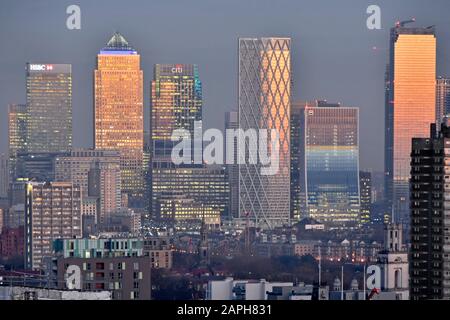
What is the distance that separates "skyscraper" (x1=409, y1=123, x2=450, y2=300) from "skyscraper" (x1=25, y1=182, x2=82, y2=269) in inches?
536

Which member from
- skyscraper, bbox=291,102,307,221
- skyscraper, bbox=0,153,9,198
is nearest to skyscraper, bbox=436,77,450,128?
skyscraper, bbox=291,102,307,221

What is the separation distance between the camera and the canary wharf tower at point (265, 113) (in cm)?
5473

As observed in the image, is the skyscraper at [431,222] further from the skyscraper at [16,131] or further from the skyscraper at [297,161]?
the skyscraper at [297,161]

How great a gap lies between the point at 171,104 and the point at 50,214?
57.5 feet

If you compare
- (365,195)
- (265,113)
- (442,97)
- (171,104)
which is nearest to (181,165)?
(171,104)

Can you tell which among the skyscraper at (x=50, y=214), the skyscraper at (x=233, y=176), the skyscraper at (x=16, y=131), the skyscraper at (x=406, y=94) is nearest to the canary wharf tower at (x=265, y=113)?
the skyscraper at (x=233, y=176)

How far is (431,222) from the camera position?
19.1 m

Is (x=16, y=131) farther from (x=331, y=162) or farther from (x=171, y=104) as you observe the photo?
(x=331, y=162)

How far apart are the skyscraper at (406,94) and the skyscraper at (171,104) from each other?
23.9 ft

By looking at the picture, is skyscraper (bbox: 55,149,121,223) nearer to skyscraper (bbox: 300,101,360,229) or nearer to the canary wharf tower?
the canary wharf tower

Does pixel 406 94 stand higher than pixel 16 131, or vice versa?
pixel 406 94

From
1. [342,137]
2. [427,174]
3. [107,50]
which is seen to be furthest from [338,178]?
[427,174]
